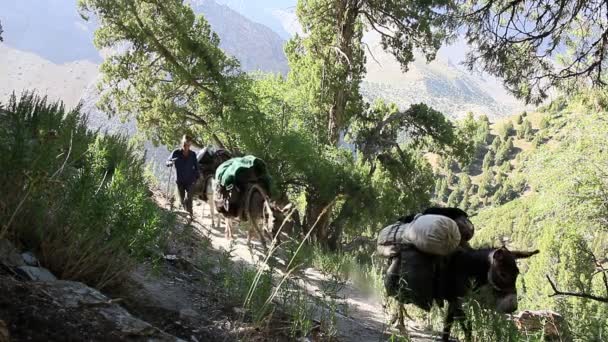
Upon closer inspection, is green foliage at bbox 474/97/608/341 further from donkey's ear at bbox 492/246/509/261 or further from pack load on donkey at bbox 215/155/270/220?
donkey's ear at bbox 492/246/509/261

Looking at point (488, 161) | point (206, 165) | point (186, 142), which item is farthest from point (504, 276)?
point (488, 161)

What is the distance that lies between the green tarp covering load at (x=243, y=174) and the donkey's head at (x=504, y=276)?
17.9ft

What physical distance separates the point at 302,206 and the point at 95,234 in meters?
15.7

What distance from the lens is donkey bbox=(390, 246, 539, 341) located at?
4359 mm

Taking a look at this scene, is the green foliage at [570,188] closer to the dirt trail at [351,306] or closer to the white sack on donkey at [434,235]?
the dirt trail at [351,306]

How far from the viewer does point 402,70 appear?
18.8 m

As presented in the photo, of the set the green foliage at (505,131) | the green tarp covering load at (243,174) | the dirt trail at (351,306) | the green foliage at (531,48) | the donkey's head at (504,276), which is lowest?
the dirt trail at (351,306)

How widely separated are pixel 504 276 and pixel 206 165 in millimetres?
8915

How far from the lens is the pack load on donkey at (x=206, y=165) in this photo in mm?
12141

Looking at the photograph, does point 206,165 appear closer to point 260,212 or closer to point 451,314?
point 260,212

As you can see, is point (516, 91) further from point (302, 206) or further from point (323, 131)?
point (302, 206)

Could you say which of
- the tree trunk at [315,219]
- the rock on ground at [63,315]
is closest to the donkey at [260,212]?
the rock on ground at [63,315]

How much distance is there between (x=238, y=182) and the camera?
9.34 metres

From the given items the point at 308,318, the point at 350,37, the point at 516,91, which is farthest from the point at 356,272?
the point at 350,37
